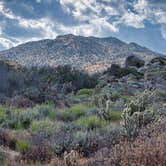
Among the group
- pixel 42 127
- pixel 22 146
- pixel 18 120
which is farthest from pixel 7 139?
pixel 18 120

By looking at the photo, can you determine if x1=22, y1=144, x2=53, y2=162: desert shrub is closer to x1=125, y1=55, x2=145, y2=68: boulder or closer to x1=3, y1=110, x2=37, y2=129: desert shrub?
x1=3, y1=110, x2=37, y2=129: desert shrub

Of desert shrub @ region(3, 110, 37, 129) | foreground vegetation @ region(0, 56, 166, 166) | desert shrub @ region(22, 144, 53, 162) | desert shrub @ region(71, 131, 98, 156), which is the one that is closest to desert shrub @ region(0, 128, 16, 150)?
foreground vegetation @ region(0, 56, 166, 166)

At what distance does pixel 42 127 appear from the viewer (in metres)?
12.3

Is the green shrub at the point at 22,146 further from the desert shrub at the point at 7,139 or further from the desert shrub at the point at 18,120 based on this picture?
the desert shrub at the point at 18,120

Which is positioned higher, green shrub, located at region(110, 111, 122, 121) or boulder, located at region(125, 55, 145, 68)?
boulder, located at region(125, 55, 145, 68)

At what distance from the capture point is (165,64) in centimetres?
4538

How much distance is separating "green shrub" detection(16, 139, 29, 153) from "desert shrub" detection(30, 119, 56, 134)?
1.70 meters

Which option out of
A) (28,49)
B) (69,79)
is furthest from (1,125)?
(28,49)

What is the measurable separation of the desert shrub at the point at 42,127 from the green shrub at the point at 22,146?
1698mm

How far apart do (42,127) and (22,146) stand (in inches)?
107

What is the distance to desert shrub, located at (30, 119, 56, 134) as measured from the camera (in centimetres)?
1176

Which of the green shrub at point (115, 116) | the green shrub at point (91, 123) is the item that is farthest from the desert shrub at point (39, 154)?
the green shrub at point (115, 116)

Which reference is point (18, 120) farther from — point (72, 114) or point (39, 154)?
point (39, 154)

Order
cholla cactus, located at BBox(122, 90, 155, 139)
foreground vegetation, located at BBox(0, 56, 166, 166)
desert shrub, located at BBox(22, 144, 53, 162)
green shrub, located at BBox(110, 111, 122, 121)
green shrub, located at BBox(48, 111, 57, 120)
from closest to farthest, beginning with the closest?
foreground vegetation, located at BBox(0, 56, 166, 166) < desert shrub, located at BBox(22, 144, 53, 162) < cholla cactus, located at BBox(122, 90, 155, 139) < green shrub, located at BBox(110, 111, 122, 121) < green shrub, located at BBox(48, 111, 57, 120)
